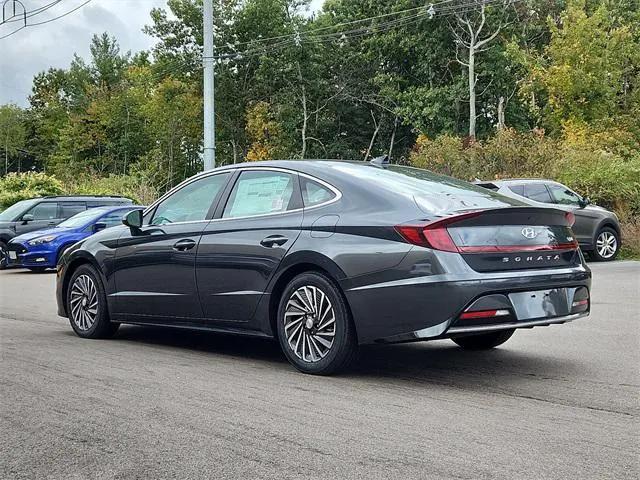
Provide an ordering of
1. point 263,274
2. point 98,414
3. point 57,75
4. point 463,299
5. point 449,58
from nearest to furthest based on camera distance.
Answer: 1. point 98,414
2. point 463,299
3. point 263,274
4. point 449,58
5. point 57,75

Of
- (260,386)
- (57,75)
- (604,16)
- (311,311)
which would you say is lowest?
(260,386)

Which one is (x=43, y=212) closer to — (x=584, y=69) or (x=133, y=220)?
(x=133, y=220)

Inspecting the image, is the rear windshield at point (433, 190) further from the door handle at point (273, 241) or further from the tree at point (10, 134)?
the tree at point (10, 134)

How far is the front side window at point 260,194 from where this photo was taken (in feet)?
21.5

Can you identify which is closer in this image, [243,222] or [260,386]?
[260,386]

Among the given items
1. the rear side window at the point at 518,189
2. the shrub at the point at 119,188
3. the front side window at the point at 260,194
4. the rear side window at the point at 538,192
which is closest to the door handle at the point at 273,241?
the front side window at the point at 260,194

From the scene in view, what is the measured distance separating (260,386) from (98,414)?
1181 mm

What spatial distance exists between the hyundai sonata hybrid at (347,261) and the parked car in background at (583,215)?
35.6ft

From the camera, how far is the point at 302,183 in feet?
21.3

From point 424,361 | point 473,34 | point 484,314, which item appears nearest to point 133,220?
point 424,361

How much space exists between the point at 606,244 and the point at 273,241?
45.0 feet

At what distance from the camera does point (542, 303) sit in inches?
225

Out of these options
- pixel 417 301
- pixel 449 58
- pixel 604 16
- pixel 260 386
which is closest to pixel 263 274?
pixel 260 386

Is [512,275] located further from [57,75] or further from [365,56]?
[57,75]
